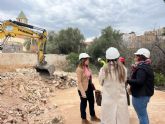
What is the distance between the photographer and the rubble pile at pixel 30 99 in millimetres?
11027

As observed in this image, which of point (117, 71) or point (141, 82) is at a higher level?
point (117, 71)

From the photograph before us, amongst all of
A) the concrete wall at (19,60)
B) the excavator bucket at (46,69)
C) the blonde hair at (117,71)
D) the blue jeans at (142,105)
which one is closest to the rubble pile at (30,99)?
the excavator bucket at (46,69)

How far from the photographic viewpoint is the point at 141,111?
6.81 metres

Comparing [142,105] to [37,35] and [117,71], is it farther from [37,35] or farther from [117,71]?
[37,35]

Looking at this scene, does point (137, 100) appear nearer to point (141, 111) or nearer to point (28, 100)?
point (141, 111)

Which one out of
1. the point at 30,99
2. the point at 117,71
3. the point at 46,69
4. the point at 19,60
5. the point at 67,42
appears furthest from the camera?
the point at 67,42

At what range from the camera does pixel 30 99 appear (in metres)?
15.0

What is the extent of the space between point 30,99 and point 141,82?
9.09 meters

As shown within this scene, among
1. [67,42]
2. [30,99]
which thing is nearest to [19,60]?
[67,42]

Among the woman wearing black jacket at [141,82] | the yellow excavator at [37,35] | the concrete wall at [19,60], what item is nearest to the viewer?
the woman wearing black jacket at [141,82]

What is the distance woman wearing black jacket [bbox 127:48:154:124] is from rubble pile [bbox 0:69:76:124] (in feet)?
10.7

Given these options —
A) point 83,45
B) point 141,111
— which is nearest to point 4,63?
point 83,45

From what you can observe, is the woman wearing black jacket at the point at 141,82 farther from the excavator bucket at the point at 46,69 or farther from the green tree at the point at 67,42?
the green tree at the point at 67,42

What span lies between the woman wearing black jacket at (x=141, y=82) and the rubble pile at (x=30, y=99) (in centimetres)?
326
